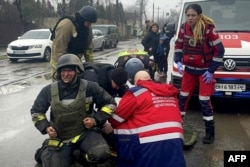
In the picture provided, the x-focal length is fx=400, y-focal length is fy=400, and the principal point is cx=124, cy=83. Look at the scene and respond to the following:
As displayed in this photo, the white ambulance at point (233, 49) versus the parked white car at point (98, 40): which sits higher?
the white ambulance at point (233, 49)

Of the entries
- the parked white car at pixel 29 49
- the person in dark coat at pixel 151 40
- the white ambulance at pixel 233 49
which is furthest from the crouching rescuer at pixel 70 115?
the parked white car at pixel 29 49

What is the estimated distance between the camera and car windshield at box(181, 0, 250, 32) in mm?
7340

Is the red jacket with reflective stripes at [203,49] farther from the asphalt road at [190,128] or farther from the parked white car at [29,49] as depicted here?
the parked white car at [29,49]

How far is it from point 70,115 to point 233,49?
12.2 ft

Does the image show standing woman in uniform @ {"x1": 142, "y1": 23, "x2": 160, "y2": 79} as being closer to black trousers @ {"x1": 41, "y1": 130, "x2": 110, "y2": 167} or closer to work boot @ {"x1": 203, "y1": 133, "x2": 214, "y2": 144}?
work boot @ {"x1": 203, "y1": 133, "x2": 214, "y2": 144}

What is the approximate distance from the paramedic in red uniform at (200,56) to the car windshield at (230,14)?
83.7 inches

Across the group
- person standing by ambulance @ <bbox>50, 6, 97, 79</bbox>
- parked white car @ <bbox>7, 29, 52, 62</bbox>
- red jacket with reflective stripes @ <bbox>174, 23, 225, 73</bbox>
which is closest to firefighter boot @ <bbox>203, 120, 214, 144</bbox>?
red jacket with reflective stripes @ <bbox>174, 23, 225, 73</bbox>

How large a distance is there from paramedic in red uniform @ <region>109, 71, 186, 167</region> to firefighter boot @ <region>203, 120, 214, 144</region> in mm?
1960

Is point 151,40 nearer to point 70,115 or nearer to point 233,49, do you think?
point 233,49

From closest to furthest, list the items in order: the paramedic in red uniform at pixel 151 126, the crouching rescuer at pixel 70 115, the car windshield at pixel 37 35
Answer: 1. the paramedic in red uniform at pixel 151 126
2. the crouching rescuer at pixel 70 115
3. the car windshield at pixel 37 35

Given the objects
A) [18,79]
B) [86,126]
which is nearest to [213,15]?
[86,126]

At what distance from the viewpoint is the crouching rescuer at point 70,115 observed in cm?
382

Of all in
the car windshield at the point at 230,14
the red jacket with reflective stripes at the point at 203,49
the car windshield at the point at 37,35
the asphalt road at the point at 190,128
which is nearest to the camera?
the asphalt road at the point at 190,128

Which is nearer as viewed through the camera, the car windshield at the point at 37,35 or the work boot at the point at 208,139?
the work boot at the point at 208,139
